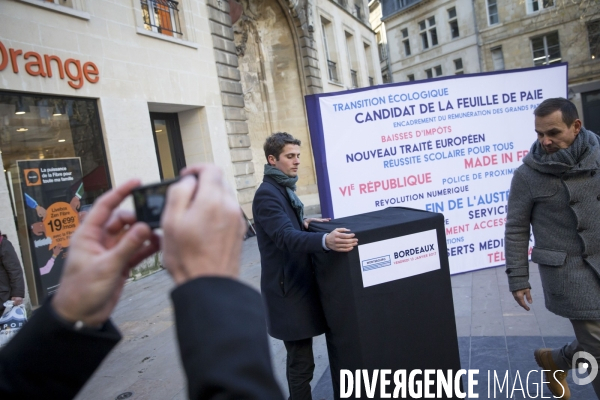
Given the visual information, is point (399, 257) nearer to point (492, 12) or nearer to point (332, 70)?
point (332, 70)

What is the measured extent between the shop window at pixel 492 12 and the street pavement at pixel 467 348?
101 feet

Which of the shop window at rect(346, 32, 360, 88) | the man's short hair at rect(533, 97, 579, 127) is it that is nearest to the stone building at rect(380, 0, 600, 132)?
the shop window at rect(346, 32, 360, 88)

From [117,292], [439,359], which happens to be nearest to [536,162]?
[439,359]

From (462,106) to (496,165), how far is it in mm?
738

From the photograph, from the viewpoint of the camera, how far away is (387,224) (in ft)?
8.05

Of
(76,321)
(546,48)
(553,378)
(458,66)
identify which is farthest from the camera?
(458,66)

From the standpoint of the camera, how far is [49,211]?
733cm

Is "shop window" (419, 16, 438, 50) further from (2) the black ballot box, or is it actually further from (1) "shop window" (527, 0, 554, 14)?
(2) the black ballot box

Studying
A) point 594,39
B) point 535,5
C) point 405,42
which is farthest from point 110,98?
point 405,42

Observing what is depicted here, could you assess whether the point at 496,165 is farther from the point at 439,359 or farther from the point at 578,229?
the point at 439,359

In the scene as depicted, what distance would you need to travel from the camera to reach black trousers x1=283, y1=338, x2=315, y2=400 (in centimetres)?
281

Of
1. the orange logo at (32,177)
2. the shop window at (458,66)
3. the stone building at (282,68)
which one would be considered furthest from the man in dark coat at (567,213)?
the shop window at (458,66)

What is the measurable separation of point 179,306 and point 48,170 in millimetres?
7774

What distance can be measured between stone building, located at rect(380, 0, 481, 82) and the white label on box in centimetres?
3309
